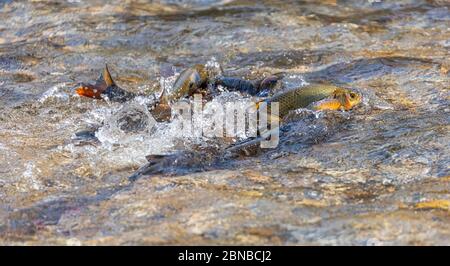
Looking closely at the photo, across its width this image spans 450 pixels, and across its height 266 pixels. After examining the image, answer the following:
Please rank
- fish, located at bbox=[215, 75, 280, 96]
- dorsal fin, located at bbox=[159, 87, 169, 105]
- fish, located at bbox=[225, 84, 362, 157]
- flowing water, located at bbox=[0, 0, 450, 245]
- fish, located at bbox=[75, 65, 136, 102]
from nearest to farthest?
flowing water, located at bbox=[0, 0, 450, 245] < fish, located at bbox=[225, 84, 362, 157] < dorsal fin, located at bbox=[159, 87, 169, 105] < fish, located at bbox=[75, 65, 136, 102] < fish, located at bbox=[215, 75, 280, 96]

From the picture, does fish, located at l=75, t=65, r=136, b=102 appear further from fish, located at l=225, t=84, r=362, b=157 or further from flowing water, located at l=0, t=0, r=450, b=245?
fish, located at l=225, t=84, r=362, b=157

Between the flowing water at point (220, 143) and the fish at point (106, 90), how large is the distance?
8 centimetres

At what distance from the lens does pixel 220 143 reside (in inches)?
182

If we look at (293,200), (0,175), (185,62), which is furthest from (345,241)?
(185,62)

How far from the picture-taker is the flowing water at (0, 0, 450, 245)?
3.28 m

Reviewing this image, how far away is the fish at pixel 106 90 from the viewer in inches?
215

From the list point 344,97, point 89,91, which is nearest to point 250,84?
point 344,97

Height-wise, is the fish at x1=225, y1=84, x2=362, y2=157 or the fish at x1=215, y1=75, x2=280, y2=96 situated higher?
the fish at x1=225, y1=84, x2=362, y2=157

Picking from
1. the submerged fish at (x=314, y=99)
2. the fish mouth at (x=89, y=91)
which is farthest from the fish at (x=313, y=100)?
the fish mouth at (x=89, y=91)

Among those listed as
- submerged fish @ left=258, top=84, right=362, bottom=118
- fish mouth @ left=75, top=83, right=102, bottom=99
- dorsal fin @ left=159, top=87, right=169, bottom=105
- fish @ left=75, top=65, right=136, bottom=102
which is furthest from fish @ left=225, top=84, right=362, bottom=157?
fish mouth @ left=75, top=83, right=102, bottom=99

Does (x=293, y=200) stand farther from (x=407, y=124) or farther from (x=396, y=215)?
(x=407, y=124)

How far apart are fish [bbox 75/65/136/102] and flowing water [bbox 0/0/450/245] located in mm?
77

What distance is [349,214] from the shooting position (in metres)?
3.32
